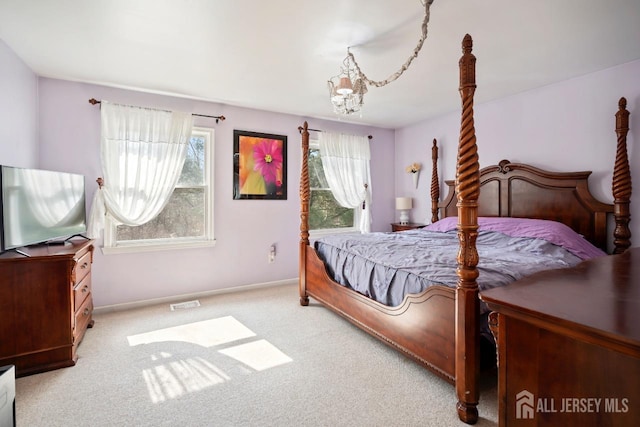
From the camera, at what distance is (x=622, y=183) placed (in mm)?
2777

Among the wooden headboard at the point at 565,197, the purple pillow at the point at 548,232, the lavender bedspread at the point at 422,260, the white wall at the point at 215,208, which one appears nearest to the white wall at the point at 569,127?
the wooden headboard at the point at 565,197

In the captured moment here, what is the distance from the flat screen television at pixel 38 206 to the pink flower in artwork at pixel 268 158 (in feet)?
6.21

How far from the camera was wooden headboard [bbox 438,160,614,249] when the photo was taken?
3.01 meters

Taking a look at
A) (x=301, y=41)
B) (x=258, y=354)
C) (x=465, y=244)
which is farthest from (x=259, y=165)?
(x=465, y=244)

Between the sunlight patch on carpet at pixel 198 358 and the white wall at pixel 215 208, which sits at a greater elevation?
the white wall at pixel 215 208

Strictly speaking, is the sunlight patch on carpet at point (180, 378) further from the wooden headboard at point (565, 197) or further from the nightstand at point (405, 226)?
the nightstand at point (405, 226)

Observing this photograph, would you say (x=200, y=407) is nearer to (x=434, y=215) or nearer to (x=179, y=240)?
(x=179, y=240)

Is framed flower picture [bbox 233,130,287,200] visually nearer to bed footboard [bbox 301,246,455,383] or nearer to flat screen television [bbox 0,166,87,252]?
flat screen television [bbox 0,166,87,252]

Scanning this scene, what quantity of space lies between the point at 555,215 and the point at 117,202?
15.1ft

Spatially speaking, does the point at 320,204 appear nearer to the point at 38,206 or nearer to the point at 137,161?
the point at 137,161

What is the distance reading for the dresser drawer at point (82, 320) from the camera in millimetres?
2386

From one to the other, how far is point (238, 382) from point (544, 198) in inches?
136

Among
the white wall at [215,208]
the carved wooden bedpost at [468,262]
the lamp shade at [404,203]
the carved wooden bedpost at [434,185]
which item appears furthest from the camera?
the lamp shade at [404,203]

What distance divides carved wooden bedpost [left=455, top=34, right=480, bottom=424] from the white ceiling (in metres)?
0.80
